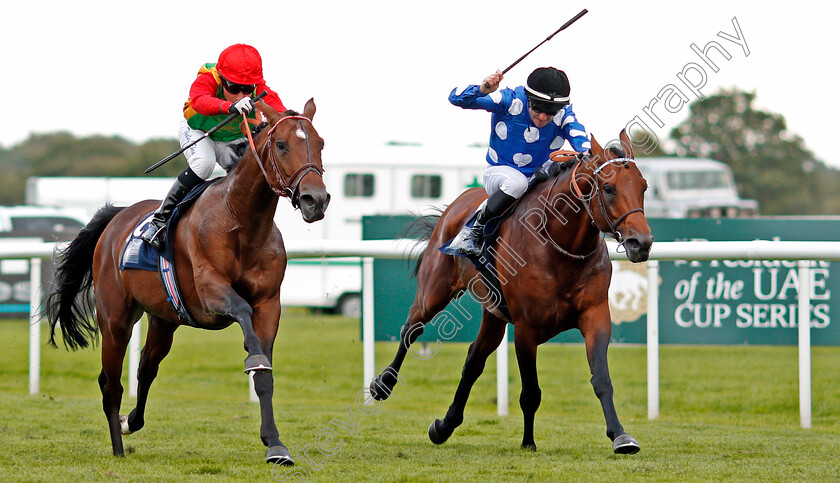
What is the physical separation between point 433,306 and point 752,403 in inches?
120

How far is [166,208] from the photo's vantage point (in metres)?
5.43

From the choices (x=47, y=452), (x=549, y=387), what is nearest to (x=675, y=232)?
(x=549, y=387)

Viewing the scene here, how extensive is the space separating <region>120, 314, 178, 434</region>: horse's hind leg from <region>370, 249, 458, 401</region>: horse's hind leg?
1301 mm

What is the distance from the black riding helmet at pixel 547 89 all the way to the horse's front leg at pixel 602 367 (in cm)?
114

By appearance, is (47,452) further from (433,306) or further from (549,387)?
(549,387)

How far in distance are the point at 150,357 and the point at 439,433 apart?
1769mm

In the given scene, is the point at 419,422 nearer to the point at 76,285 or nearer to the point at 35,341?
the point at 76,285

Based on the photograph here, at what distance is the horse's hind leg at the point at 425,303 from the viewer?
6262 millimetres

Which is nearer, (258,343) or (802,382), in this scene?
(258,343)

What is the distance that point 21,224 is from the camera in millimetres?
17125

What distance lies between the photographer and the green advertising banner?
8023 millimetres

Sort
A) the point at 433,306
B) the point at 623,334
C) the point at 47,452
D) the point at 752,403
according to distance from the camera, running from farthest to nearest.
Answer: the point at 623,334 < the point at 752,403 < the point at 433,306 < the point at 47,452

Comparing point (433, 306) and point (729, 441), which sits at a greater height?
point (433, 306)

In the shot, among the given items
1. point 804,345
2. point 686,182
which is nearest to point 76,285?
point 804,345
